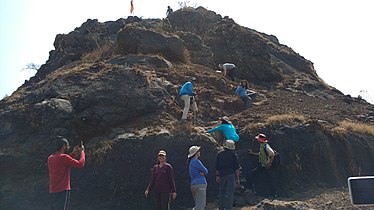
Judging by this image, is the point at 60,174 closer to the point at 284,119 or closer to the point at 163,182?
the point at 163,182

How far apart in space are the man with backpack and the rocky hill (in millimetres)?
407

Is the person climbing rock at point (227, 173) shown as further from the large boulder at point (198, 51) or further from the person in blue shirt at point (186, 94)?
the large boulder at point (198, 51)

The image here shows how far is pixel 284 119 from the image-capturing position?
14.5 meters

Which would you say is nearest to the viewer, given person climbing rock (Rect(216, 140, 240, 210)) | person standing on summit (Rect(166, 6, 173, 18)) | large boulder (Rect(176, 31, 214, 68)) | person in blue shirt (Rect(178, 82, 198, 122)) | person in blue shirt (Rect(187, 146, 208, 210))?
person in blue shirt (Rect(187, 146, 208, 210))

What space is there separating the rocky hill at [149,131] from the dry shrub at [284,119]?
0.06m

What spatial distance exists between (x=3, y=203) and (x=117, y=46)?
31.8 feet

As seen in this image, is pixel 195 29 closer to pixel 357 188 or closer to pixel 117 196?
pixel 117 196

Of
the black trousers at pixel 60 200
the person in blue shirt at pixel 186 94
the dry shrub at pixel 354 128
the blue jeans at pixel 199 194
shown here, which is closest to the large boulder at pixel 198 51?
the person in blue shirt at pixel 186 94

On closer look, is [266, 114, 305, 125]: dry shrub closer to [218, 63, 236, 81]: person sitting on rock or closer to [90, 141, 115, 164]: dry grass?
[90, 141, 115, 164]: dry grass

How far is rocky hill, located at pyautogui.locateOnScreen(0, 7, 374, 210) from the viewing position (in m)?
11.8

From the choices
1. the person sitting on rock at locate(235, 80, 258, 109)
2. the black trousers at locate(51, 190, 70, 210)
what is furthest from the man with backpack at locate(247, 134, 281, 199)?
the black trousers at locate(51, 190, 70, 210)

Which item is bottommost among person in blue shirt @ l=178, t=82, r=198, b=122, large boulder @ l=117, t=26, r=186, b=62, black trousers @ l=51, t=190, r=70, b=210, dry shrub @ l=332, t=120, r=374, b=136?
black trousers @ l=51, t=190, r=70, b=210

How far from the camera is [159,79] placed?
629 inches

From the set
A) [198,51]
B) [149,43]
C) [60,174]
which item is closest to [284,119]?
[149,43]
